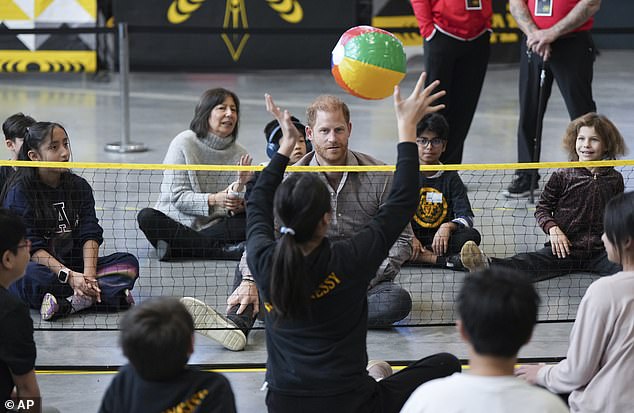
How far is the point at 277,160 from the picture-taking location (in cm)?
380

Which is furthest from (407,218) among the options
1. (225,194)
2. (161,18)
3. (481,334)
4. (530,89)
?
(161,18)

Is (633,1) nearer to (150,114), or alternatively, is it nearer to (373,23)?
(373,23)

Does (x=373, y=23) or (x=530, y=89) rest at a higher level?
(x=373, y=23)

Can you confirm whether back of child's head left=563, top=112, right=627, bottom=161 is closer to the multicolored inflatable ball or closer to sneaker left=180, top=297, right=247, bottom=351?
the multicolored inflatable ball

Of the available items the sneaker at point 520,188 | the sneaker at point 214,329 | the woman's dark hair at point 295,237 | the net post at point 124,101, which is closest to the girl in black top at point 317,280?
the woman's dark hair at point 295,237

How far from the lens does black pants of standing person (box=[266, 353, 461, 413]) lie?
3.55 metres

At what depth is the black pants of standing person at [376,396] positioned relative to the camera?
355 centimetres

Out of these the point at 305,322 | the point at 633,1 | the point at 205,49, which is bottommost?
the point at 305,322

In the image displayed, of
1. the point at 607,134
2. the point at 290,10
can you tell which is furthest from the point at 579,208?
the point at 290,10

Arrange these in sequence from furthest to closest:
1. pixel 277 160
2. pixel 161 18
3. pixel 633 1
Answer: pixel 633 1
pixel 161 18
pixel 277 160

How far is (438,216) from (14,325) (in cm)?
355

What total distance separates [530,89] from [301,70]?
7.58m

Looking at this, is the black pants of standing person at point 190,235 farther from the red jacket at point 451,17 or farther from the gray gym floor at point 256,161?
the red jacket at point 451,17

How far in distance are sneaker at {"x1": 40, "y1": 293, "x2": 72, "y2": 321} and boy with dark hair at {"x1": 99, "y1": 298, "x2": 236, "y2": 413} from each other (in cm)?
266
